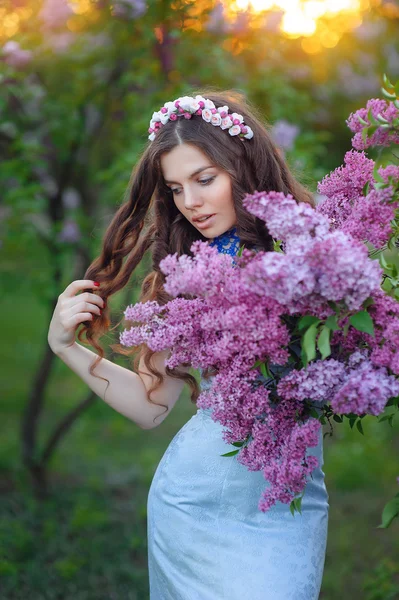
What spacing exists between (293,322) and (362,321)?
0.15 m

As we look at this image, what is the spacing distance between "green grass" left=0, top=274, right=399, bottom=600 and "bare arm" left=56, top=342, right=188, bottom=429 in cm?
115

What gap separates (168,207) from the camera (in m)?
2.27

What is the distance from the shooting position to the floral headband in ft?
6.81

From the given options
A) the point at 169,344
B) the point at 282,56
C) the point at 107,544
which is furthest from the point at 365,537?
the point at 169,344

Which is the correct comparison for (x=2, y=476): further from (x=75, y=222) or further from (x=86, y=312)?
(x=86, y=312)

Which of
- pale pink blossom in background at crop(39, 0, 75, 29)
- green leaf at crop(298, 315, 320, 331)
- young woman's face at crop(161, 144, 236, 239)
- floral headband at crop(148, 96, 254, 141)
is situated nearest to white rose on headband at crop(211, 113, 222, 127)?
floral headband at crop(148, 96, 254, 141)

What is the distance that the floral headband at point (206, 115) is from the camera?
2.07 m

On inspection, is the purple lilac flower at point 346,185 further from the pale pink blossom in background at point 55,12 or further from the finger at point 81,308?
the pale pink blossom in background at point 55,12

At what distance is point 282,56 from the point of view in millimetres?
3924

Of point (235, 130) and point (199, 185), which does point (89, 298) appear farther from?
point (235, 130)

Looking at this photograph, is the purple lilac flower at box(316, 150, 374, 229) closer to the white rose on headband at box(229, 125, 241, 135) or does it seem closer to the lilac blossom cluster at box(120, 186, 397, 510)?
the lilac blossom cluster at box(120, 186, 397, 510)

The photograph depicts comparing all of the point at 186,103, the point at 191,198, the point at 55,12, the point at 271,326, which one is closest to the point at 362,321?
the point at 271,326

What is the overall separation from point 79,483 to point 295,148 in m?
2.53

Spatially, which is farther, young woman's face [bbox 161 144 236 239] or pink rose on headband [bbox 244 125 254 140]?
pink rose on headband [bbox 244 125 254 140]
